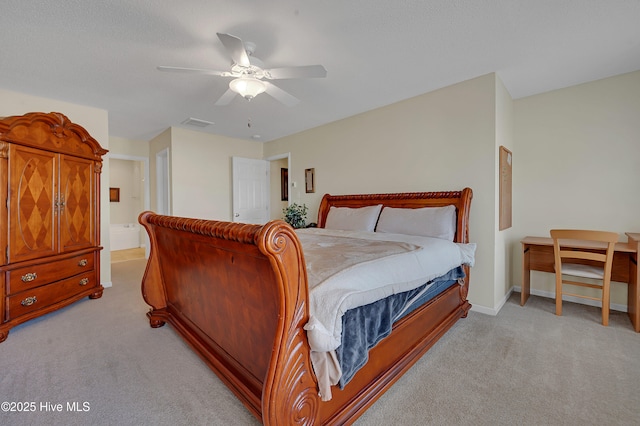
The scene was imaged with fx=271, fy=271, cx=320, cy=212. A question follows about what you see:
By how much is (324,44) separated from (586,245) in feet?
Result: 10.4

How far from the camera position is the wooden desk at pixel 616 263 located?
2.39 metres

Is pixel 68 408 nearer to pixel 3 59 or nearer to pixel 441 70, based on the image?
pixel 3 59

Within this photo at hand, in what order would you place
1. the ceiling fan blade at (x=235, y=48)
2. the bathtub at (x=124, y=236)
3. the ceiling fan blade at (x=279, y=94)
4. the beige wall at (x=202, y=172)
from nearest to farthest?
the ceiling fan blade at (x=235, y=48) → the ceiling fan blade at (x=279, y=94) → the beige wall at (x=202, y=172) → the bathtub at (x=124, y=236)

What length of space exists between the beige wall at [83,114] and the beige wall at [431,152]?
3115 millimetres

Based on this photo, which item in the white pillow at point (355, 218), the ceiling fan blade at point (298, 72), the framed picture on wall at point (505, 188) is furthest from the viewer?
the white pillow at point (355, 218)

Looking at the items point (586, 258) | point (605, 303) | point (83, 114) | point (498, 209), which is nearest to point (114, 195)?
point (83, 114)

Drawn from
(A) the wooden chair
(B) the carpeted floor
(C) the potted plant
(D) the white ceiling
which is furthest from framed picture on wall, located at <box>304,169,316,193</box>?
(A) the wooden chair

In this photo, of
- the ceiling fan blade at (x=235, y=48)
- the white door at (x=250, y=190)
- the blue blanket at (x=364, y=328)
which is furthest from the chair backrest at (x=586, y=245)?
the white door at (x=250, y=190)

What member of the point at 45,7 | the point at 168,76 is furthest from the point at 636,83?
the point at 45,7

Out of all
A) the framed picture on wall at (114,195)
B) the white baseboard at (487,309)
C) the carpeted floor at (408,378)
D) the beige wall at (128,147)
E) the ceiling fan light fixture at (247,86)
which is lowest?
the carpeted floor at (408,378)

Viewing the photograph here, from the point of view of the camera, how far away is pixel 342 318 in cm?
127

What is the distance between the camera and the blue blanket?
125 centimetres

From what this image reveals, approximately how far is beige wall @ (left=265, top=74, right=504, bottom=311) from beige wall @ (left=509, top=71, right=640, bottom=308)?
954 millimetres

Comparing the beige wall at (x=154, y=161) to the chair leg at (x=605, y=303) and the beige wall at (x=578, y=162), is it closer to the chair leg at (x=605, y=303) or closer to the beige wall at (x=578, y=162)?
the beige wall at (x=578, y=162)
